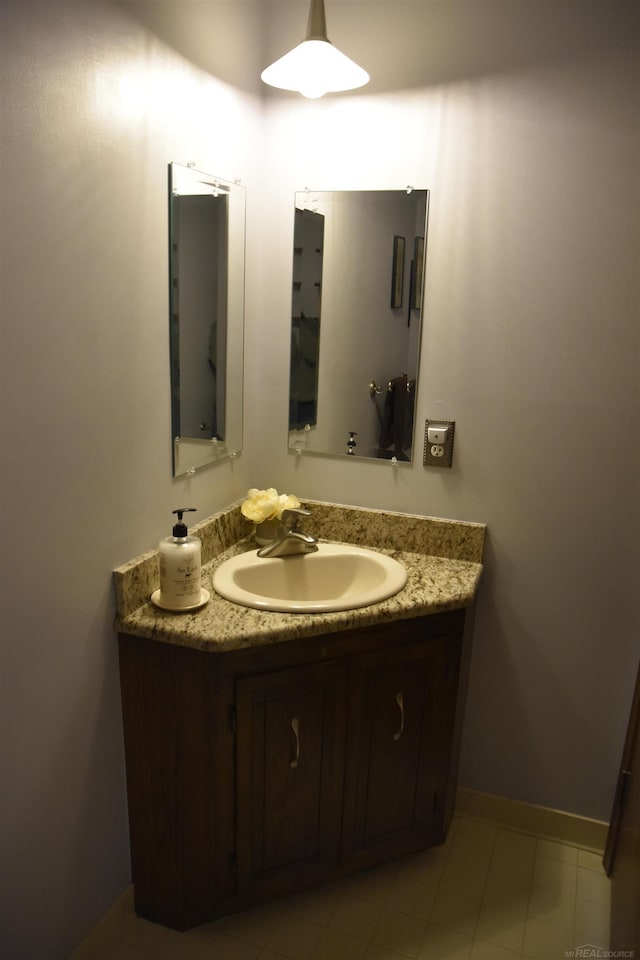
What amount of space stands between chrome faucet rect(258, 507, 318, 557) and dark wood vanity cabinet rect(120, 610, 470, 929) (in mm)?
356

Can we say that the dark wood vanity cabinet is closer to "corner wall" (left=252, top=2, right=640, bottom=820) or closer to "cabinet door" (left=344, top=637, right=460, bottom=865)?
"cabinet door" (left=344, top=637, right=460, bottom=865)

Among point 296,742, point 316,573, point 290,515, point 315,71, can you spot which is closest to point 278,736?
point 296,742

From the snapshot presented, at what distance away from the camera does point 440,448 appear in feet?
6.45

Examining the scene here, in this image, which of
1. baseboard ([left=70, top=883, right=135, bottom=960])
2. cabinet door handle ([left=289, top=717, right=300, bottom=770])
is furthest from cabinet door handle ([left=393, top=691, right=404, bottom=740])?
baseboard ([left=70, top=883, right=135, bottom=960])

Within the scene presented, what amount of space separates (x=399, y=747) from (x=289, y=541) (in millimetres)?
615

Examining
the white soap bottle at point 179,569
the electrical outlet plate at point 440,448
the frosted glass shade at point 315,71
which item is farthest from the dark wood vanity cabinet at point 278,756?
the frosted glass shade at point 315,71

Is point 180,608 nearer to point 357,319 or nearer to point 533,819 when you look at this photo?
point 357,319

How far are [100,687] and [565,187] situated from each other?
1656 millimetres

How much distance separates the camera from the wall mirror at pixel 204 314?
1.67 meters

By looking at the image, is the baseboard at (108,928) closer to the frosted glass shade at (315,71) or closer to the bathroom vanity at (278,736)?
the bathroom vanity at (278,736)

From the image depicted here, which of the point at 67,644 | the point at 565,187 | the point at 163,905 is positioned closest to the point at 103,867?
the point at 163,905

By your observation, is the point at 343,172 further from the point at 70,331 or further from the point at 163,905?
the point at 163,905

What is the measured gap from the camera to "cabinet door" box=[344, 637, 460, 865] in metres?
1.73

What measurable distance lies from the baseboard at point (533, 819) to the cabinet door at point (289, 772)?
1.87 ft
